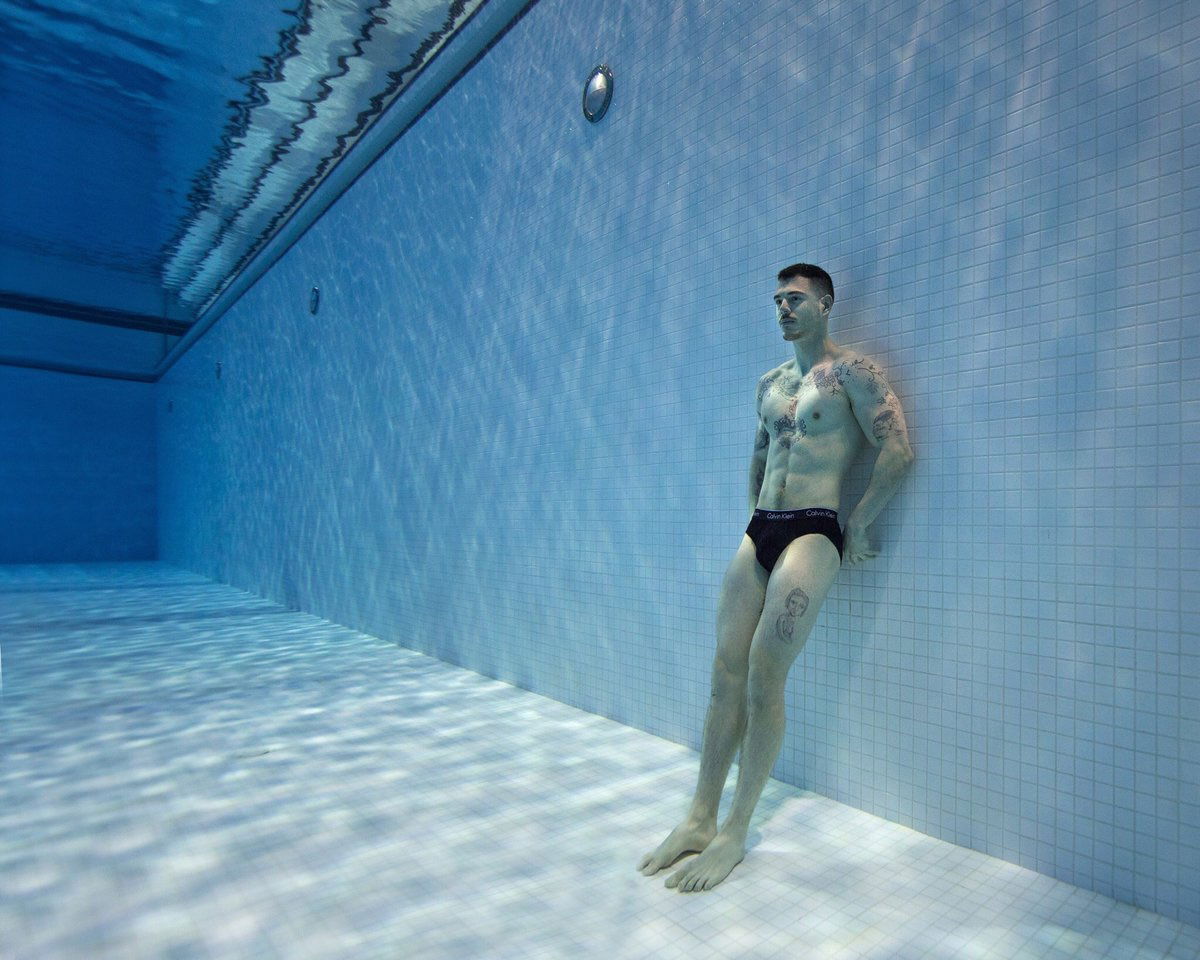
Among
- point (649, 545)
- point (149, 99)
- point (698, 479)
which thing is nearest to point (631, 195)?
point (698, 479)

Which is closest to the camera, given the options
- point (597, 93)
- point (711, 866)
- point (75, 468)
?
point (711, 866)

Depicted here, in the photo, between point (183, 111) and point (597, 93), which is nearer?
point (597, 93)

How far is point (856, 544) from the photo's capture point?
203cm

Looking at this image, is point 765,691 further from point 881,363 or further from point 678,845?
point 881,363

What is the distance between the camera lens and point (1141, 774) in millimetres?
1602

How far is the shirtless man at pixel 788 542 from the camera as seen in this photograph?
1.88 m

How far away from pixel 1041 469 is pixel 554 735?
6.58ft

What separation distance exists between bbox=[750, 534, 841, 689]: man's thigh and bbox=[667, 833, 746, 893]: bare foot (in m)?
0.39

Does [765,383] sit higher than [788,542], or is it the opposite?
[765,383]

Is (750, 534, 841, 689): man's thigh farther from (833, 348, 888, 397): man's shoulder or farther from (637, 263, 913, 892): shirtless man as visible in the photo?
(833, 348, 888, 397): man's shoulder

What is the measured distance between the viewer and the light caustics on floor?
150cm

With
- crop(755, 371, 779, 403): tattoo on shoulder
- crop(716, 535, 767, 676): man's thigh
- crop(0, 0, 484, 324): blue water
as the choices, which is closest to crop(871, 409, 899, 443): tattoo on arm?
crop(755, 371, 779, 403): tattoo on shoulder

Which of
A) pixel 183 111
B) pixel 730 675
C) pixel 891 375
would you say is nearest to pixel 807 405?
pixel 891 375

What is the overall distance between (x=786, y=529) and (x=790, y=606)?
23 centimetres
